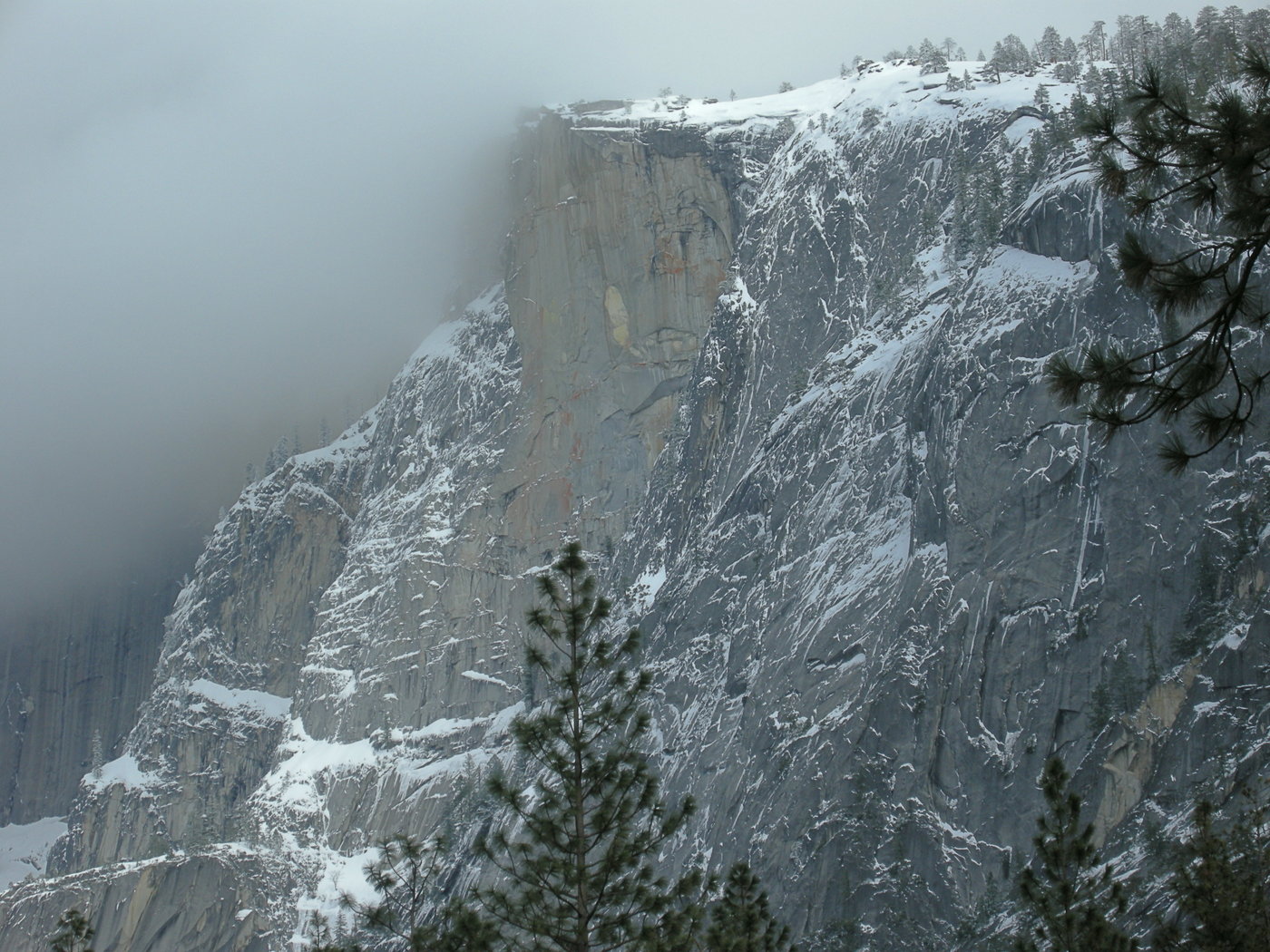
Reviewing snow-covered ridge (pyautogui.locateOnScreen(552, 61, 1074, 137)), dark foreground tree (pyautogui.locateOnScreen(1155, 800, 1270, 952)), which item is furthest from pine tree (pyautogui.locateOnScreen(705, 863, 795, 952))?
snow-covered ridge (pyautogui.locateOnScreen(552, 61, 1074, 137))

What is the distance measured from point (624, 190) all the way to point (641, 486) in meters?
26.5

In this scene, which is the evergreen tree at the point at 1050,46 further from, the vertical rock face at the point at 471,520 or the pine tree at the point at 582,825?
the pine tree at the point at 582,825

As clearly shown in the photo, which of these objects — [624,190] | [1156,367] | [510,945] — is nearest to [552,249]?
[624,190]

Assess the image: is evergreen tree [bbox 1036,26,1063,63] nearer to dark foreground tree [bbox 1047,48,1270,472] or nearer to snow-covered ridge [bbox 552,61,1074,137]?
snow-covered ridge [bbox 552,61,1074,137]

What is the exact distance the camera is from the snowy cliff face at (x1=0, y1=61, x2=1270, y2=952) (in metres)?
66.4

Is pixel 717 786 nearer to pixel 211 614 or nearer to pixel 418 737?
pixel 418 737

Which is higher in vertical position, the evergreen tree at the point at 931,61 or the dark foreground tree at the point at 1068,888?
the evergreen tree at the point at 931,61

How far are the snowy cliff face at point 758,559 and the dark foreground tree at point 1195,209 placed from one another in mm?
43876

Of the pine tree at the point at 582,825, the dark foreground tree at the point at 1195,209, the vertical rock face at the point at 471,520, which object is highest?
the dark foreground tree at the point at 1195,209

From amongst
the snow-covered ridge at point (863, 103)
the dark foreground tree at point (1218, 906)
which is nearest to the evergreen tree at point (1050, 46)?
the snow-covered ridge at point (863, 103)

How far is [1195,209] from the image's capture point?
18.9 meters

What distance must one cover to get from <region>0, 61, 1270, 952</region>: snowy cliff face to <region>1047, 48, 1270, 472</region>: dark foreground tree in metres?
43.9

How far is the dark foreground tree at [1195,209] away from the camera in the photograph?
1739 cm

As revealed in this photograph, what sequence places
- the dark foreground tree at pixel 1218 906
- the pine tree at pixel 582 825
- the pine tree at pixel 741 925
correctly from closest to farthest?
the pine tree at pixel 582 825, the dark foreground tree at pixel 1218 906, the pine tree at pixel 741 925
